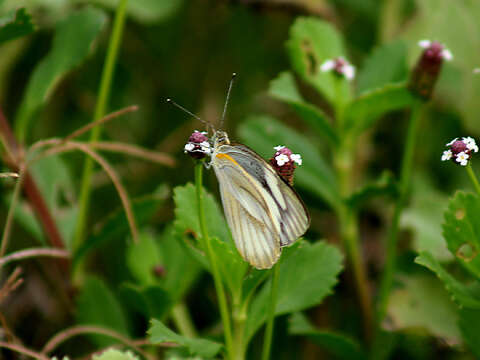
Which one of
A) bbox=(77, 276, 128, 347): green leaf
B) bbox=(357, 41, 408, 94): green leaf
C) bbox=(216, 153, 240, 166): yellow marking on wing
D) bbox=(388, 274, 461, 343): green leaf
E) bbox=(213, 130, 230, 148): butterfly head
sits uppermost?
bbox=(357, 41, 408, 94): green leaf

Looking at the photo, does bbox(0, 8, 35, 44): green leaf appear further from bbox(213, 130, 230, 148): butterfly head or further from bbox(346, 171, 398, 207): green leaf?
bbox(346, 171, 398, 207): green leaf

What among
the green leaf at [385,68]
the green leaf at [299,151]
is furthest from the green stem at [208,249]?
the green leaf at [385,68]

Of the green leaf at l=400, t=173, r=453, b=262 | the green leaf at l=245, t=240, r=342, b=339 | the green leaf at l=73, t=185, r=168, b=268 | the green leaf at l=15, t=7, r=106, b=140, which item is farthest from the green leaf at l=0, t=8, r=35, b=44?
the green leaf at l=400, t=173, r=453, b=262

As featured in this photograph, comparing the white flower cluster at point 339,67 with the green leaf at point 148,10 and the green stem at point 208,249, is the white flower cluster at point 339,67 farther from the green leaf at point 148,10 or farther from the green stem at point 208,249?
the green leaf at point 148,10

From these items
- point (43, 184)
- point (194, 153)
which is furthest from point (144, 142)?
point (194, 153)

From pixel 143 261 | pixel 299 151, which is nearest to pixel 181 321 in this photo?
pixel 143 261

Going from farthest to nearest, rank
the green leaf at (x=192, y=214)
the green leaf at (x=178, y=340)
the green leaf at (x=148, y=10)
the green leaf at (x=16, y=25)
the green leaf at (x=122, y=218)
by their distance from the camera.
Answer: the green leaf at (x=148, y=10) → the green leaf at (x=122, y=218) → the green leaf at (x=16, y=25) → the green leaf at (x=192, y=214) → the green leaf at (x=178, y=340)
